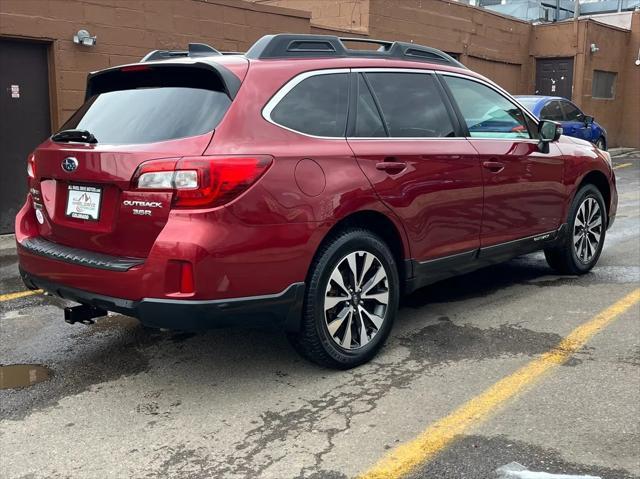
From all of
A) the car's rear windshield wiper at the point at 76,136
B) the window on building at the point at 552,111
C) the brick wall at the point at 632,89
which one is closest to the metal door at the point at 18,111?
the car's rear windshield wiper at the point at 76,136

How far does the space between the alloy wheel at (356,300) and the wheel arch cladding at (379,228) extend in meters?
0.17

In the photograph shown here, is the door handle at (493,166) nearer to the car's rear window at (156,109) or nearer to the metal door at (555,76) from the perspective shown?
the car's rear window at (156,109)

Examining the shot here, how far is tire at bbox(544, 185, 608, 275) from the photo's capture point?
6.00 metres

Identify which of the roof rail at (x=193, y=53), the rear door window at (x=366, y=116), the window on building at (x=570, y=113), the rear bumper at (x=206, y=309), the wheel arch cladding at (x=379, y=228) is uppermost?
the window on building at (x=570, y=113)

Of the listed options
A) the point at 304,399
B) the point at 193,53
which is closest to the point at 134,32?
the point at 193,53

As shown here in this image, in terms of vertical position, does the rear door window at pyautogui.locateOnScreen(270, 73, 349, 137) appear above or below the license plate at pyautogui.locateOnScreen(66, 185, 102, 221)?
above

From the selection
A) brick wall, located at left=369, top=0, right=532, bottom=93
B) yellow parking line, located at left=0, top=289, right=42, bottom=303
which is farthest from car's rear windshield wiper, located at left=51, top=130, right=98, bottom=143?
brick wall, located at left=369, top=0, right=532, bottom=93

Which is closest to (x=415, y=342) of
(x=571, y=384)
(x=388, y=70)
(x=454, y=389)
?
(x=454, y=389)

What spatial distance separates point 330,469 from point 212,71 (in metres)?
2.12

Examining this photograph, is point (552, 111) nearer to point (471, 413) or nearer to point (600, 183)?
point (600, 183)

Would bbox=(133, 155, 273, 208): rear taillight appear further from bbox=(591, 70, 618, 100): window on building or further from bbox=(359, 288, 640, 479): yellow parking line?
bbox=(591, 70, 618, 100): window on building

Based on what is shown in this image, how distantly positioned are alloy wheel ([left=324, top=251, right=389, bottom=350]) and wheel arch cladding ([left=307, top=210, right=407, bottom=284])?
170 millimetres

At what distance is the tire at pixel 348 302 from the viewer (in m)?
3.78

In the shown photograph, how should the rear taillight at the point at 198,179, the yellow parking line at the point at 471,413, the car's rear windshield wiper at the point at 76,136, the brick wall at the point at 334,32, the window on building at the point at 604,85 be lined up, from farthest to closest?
the window on building at the point at 604,85 → the brick wall at the point at 334,32 → the car's rear windshield wiper at the point at 76,136 → the rear taillight at the point at 198,179 → the yellow parking line at the point at 471,413
